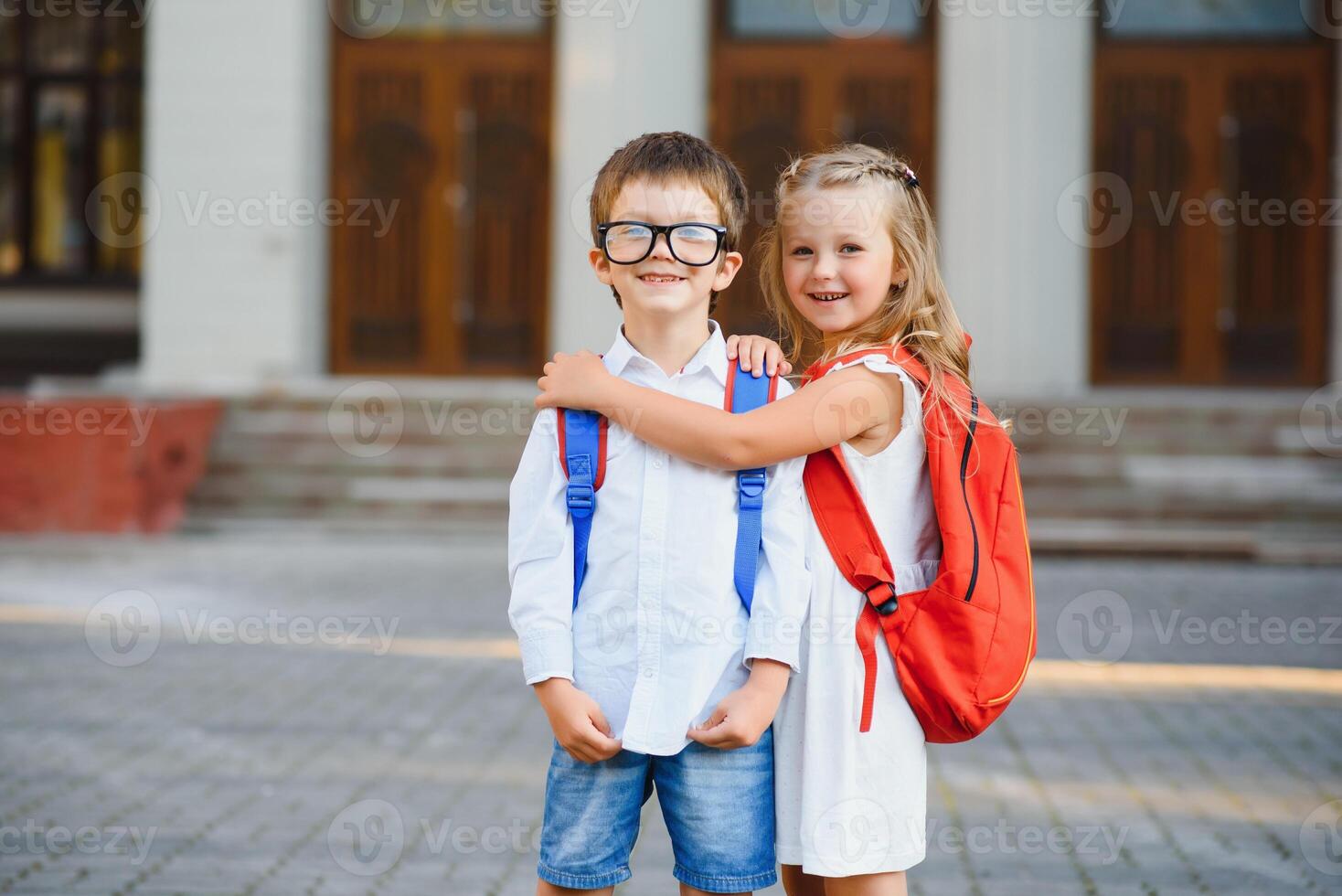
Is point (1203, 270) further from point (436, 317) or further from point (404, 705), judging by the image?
point (404, 705)

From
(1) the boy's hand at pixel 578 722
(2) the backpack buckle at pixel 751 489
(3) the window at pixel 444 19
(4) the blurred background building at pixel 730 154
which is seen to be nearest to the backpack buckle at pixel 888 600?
(2) the backpack buckle at pixel 751 489

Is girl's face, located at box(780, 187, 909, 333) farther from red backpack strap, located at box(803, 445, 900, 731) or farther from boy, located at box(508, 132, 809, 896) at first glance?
red backpack strap, located at box(803, 445, 900, 731)

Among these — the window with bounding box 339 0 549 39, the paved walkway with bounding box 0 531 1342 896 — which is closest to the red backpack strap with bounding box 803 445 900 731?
the paved walkway with bounding box 0 531 1342 896

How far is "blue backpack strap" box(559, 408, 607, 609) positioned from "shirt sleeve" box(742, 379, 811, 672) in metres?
0.31

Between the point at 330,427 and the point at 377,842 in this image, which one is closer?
the point at 377,842

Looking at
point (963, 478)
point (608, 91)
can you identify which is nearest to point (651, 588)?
point (963, 478)

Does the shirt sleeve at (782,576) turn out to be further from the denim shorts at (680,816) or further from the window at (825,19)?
the window at (825,19)

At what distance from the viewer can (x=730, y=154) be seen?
603 inches

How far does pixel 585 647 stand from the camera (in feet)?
8.40

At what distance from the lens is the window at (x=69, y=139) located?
1689 cm

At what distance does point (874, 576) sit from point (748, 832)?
51 cm

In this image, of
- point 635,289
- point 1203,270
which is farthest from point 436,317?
point 635,289

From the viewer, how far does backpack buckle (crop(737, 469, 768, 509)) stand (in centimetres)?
256

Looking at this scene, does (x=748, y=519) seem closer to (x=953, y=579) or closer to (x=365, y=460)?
(x=953, y=579)
